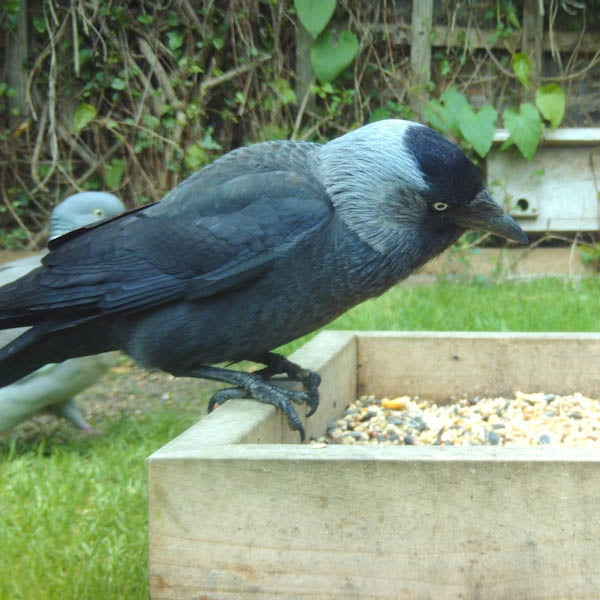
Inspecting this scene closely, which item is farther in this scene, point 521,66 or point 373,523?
point 521,66

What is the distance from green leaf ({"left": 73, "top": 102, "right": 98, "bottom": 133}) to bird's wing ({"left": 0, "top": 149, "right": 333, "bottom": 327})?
3616 millimetres

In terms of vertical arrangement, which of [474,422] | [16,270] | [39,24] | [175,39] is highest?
[39,24]

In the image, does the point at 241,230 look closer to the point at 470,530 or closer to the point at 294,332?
the point at 294,332

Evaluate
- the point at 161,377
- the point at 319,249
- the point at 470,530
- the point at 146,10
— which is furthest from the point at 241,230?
the point at 146,10

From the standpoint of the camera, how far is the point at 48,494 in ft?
7.91

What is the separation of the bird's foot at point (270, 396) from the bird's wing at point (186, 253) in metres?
0.21

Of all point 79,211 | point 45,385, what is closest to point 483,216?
Answer: point 45,385

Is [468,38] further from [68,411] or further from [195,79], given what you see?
[68,411]

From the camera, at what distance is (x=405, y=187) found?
6.46 ft

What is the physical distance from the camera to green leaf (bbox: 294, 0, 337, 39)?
17.4 feet

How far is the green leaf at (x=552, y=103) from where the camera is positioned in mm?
5426

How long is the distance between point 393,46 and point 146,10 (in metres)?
1.53

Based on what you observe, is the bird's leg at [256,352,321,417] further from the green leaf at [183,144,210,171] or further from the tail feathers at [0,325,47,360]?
the green leaf at [183,144,210,171]

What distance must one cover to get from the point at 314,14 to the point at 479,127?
45.9 inches
